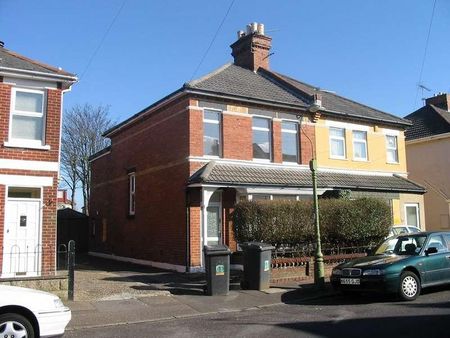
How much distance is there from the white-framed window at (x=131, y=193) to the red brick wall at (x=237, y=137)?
5565 millimetres

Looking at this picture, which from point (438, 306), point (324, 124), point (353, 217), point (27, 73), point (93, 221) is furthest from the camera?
point (93, 221)

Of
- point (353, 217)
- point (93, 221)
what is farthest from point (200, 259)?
point (93, 221)

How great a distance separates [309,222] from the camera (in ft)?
51.7

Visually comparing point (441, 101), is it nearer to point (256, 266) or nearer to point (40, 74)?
point (256, 266)

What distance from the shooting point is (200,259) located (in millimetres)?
17328

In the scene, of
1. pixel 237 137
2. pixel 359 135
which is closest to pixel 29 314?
pixel 237 137

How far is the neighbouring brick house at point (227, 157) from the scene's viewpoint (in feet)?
59.1

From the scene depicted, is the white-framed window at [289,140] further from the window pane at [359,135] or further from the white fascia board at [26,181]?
the white fascia board at [26,181]

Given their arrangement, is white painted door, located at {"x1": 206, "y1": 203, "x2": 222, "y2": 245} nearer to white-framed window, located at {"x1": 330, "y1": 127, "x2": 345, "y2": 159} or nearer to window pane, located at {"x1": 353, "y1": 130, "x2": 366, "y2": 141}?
white-framed window, located at {"x1": 330, "y1": 127, "x2": 345, "y2": 159}

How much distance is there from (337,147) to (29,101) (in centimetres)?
1379

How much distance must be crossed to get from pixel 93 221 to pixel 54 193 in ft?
45.3

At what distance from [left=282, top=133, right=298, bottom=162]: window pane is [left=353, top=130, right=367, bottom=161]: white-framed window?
3.71m

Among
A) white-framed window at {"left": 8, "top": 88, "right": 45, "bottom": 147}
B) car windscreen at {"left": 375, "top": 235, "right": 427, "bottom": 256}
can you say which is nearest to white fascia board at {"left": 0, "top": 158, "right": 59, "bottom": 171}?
white-framed window at {"left": 8, "top": 88, "right": 45, "bottom": 147}

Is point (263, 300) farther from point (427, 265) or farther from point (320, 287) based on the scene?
point (427, 265)
